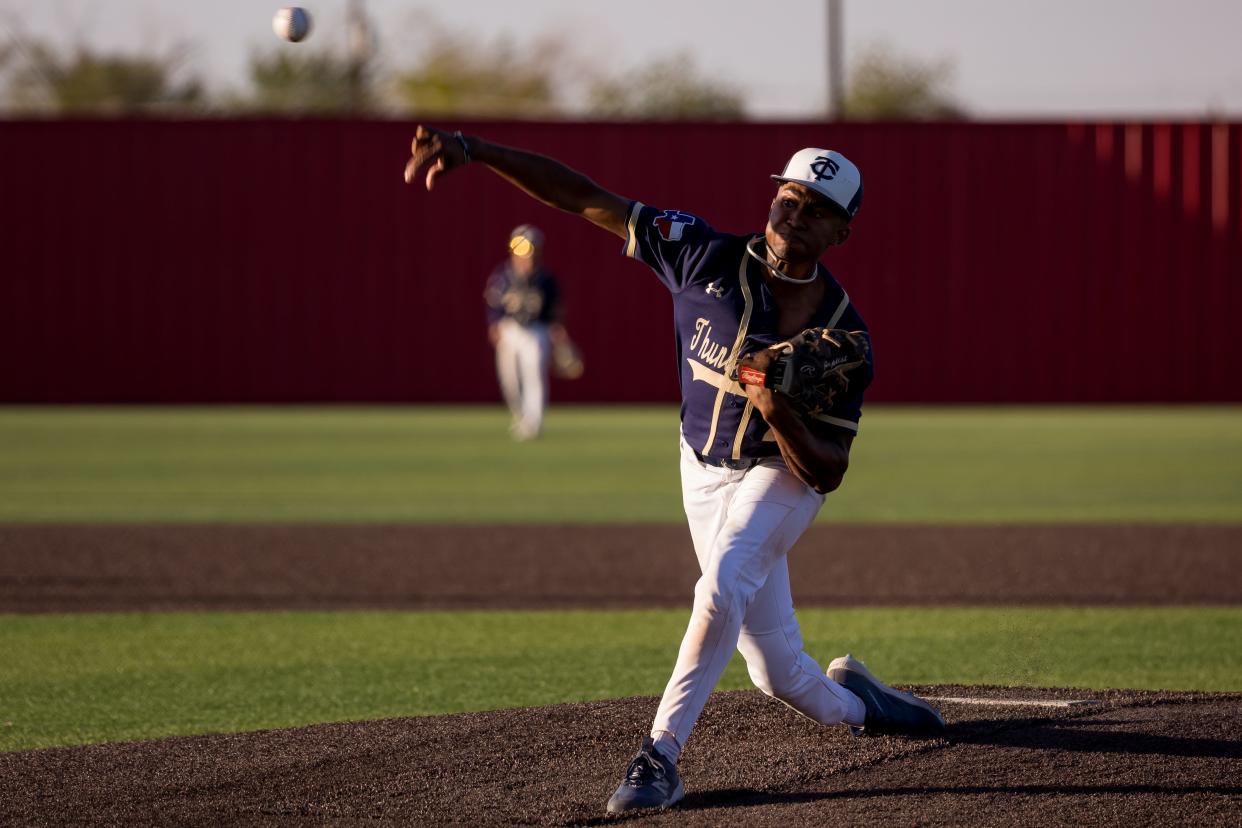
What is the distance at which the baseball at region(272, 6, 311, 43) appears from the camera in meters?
9.21

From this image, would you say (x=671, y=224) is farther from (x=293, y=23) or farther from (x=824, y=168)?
→ (x=293, y=23)

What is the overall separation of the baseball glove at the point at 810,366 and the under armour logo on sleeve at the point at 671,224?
489 millimetres

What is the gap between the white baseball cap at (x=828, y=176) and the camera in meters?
5.21

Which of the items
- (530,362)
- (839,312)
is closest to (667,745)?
(839,312)

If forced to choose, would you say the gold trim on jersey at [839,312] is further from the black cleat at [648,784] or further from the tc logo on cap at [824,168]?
the black cleat at [648,784]

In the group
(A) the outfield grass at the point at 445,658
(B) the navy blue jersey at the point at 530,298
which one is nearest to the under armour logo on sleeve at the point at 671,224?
(A) the outfield grass at the point at 445,658

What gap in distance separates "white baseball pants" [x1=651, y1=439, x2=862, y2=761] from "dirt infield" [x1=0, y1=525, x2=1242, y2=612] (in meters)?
4.03

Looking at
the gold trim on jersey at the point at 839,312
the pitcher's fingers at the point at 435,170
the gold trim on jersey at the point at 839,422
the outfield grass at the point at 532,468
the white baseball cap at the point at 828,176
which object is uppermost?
the pitcher's fingers at the point at 435,170

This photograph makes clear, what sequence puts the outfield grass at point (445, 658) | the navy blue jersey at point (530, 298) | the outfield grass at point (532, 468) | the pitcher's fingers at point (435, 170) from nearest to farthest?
the pitcher's fingers at point (435, 170), the outfield grass at point (445, 658), the outfield grass at point (532, 468), the navy blue jersey at point (530, 298)

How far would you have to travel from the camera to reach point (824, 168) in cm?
523

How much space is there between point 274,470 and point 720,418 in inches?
500

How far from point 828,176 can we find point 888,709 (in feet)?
5.61

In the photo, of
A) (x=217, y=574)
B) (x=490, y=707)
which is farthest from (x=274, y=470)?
(x=490, y=707)

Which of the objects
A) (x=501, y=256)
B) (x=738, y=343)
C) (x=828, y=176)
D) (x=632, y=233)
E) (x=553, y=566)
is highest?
(x=828, y=176)
